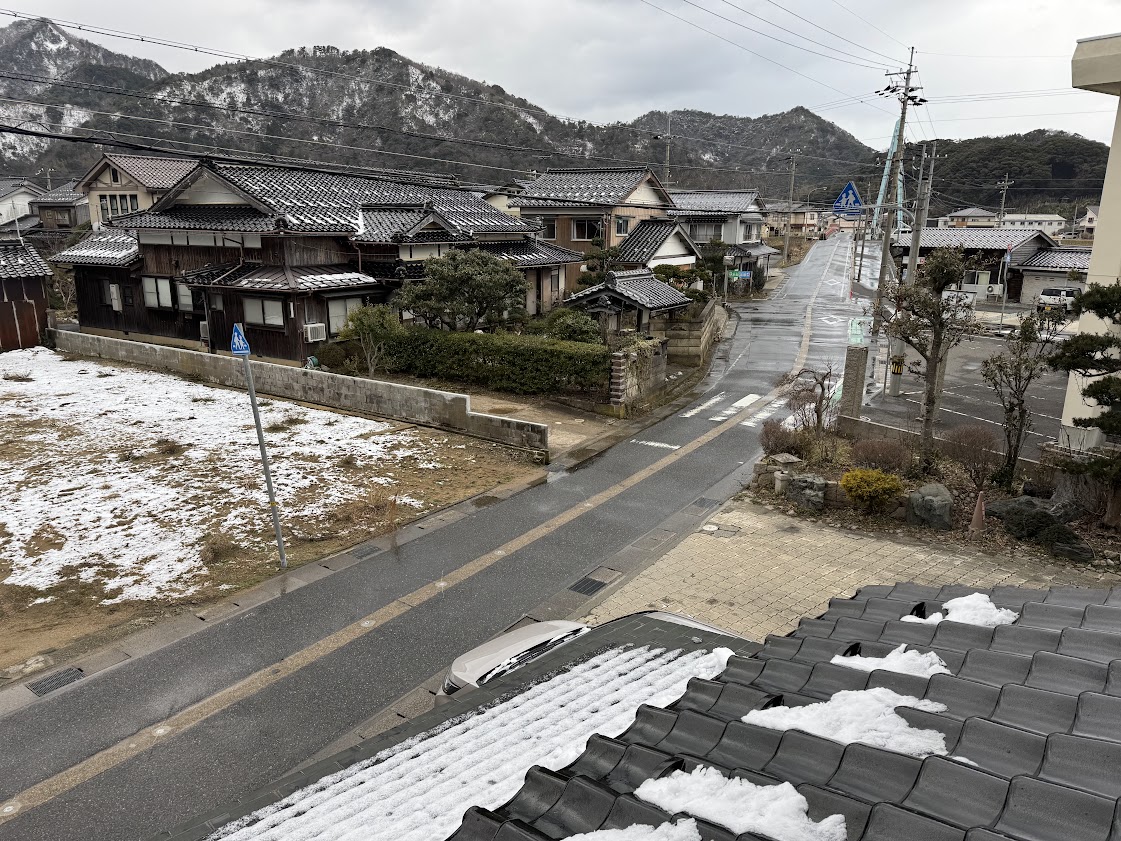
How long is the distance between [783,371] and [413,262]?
600 inches

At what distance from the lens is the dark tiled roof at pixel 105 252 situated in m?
29.2

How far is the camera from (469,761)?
13.7 feet

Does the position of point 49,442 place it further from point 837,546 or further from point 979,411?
point 979,411

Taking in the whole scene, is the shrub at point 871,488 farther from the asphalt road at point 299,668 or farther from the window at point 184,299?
the window at point 184,299

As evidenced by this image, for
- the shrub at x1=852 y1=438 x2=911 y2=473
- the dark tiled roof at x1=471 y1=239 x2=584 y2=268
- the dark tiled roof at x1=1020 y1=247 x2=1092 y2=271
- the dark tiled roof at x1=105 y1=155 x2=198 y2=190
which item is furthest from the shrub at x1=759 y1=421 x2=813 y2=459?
the dark tiled roof at x1=1020 y1=247 x2=1092 y2=271

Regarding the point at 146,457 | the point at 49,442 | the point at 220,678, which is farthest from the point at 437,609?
the point at 49,442

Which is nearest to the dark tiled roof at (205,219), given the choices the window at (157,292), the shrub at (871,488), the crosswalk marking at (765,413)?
the window at (157,292)

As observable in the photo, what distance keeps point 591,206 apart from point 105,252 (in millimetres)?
23744

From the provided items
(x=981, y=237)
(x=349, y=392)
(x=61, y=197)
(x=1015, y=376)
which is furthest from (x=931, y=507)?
(x=61, y=197)

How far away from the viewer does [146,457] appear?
1566 centimetres

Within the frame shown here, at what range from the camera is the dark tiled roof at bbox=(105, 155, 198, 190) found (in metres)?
39.3

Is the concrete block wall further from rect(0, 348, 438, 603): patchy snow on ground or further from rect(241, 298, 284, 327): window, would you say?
rect(241, 298, 284, 327): window

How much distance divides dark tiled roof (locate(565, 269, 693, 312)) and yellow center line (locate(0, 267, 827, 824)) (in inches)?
552

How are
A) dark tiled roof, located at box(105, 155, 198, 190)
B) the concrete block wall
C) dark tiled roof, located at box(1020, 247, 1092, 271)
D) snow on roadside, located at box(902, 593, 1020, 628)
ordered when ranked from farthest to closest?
dark tiled roof, located at box(1020, 247, 1092, 271)
dark tiled roof, located at box(105, 155, 198, 190)
the concrete block wall
snow on roadside, located at box(902, 593, 1020, 628)
